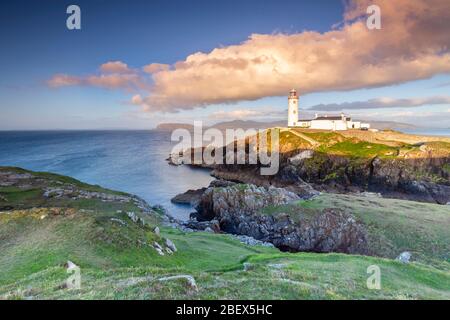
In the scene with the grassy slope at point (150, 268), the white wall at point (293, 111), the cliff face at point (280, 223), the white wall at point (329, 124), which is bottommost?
the cliff face at point (280, 223)

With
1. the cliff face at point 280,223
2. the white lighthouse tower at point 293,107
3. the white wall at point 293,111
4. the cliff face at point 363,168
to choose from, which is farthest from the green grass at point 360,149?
the cliff face at point 280,223

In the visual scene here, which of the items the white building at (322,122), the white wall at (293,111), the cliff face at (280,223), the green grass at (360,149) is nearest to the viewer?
the cliff face at (280,223)

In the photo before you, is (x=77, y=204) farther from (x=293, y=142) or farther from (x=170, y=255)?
(x=293, y=142)

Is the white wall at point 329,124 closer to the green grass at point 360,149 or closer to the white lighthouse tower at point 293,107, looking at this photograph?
the white lighthouse tower at point 293,107

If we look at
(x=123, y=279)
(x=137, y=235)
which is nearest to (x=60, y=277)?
(x=123, y=279)

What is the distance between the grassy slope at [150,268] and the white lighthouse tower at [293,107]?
119473 millimetres

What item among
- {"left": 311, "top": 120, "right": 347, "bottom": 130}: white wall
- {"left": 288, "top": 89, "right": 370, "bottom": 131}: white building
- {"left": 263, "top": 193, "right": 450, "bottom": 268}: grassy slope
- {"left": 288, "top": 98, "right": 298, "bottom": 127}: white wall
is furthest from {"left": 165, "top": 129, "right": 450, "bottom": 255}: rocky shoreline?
{"left": 288, "top": 98, "right": 298, "bottom": 127}: white wall

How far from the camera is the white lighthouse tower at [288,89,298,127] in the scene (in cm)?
14662

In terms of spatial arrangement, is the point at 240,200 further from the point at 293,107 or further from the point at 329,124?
the point at 293,107

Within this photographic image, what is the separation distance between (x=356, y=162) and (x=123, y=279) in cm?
9503

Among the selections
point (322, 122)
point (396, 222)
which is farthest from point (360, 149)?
point (396, 222)

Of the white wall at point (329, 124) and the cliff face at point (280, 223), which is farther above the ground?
the white wall at point (329, 124)

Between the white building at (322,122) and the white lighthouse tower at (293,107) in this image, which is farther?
the white lighthouse tower at (293,107)

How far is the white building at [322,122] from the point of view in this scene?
449 ft
